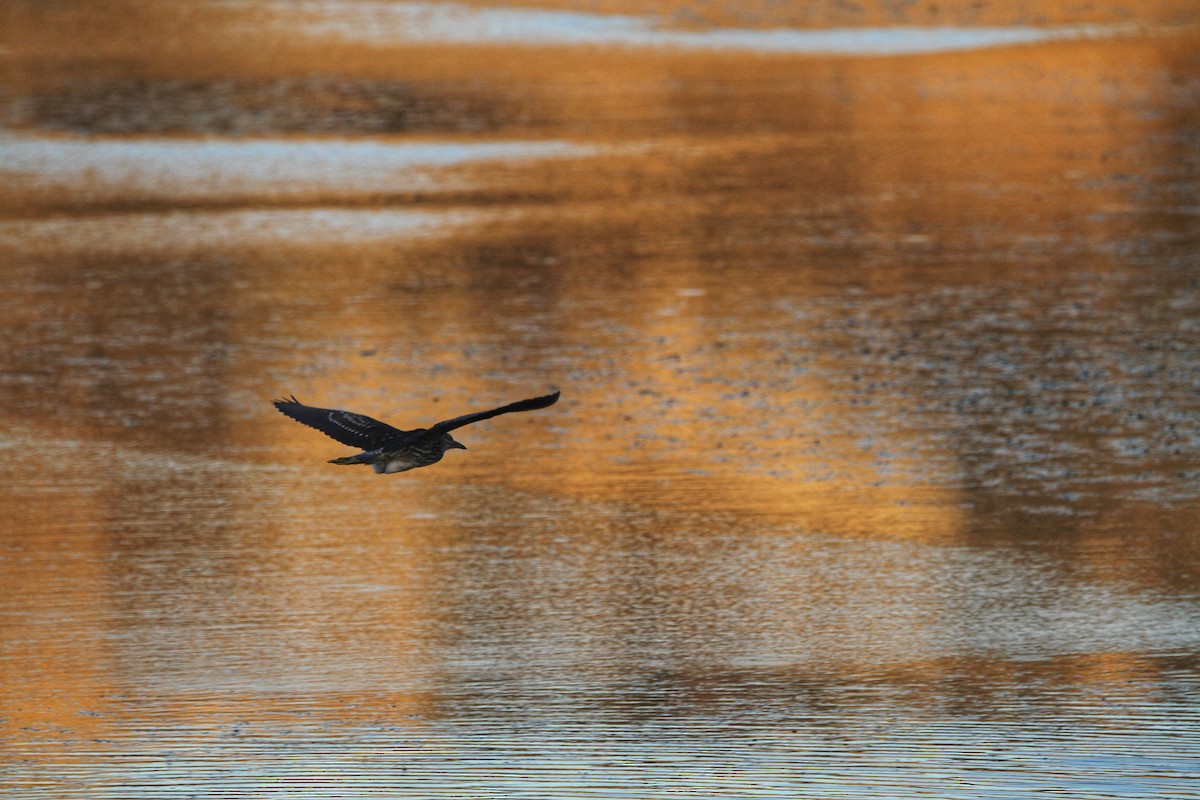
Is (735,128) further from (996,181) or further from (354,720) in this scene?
(354,720)

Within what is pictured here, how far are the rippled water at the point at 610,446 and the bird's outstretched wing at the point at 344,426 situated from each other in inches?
50.2

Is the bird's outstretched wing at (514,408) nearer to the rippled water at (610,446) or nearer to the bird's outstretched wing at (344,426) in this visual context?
the bird's outstretched wing at (344,426)

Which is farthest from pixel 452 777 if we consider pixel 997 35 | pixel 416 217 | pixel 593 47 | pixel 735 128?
pixel 997 35

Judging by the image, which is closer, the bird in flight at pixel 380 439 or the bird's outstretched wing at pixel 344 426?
the bird in flight at pixel 380 439

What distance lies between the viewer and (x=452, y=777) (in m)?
8.64

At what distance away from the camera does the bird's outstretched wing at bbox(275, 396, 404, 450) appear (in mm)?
8555

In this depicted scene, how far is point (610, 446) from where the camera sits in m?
13.1

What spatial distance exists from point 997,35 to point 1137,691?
20113 mm

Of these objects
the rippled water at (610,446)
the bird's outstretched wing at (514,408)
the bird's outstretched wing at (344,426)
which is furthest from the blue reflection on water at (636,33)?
the bird's outstretched wing at (514,408)

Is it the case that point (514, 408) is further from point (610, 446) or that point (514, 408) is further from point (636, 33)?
point (636, 33)

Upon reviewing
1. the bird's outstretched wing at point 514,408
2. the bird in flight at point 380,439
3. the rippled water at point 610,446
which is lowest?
the rippled water at point 610,446

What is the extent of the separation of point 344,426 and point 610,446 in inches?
179

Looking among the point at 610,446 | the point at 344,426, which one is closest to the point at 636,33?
the point at 610,446

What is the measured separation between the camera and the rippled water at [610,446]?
29.9 feet
